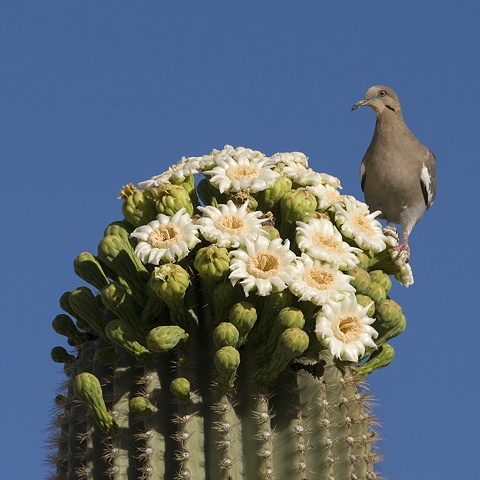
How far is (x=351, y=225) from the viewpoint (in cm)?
455

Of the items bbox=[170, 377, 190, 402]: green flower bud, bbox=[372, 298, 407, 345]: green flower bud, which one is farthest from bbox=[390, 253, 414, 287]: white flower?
bbox=[170, 377, 190, 402]: green flower bud

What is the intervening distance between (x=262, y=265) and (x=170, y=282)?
0.43 m

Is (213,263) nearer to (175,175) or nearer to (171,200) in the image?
(171,200)

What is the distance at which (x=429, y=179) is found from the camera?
7082mm

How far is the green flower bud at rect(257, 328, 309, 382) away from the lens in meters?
3.89

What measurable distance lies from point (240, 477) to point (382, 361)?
1.08m

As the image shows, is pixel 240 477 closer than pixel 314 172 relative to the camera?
Yes

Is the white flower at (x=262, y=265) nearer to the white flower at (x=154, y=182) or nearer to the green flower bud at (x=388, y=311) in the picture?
the green flower bud at (x=388, y=311)

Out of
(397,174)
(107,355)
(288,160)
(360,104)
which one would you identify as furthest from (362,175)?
(107,355)

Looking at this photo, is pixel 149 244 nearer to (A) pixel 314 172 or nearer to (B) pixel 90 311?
(B) pixel 90 311

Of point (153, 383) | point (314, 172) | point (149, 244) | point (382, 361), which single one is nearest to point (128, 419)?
point (153, 383)

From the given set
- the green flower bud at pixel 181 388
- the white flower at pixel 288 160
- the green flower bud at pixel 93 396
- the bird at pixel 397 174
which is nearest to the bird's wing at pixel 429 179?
the bird at pixel 397 174

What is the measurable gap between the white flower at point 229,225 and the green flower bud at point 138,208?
1.18ft

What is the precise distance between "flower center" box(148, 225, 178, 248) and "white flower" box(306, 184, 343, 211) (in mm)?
791
